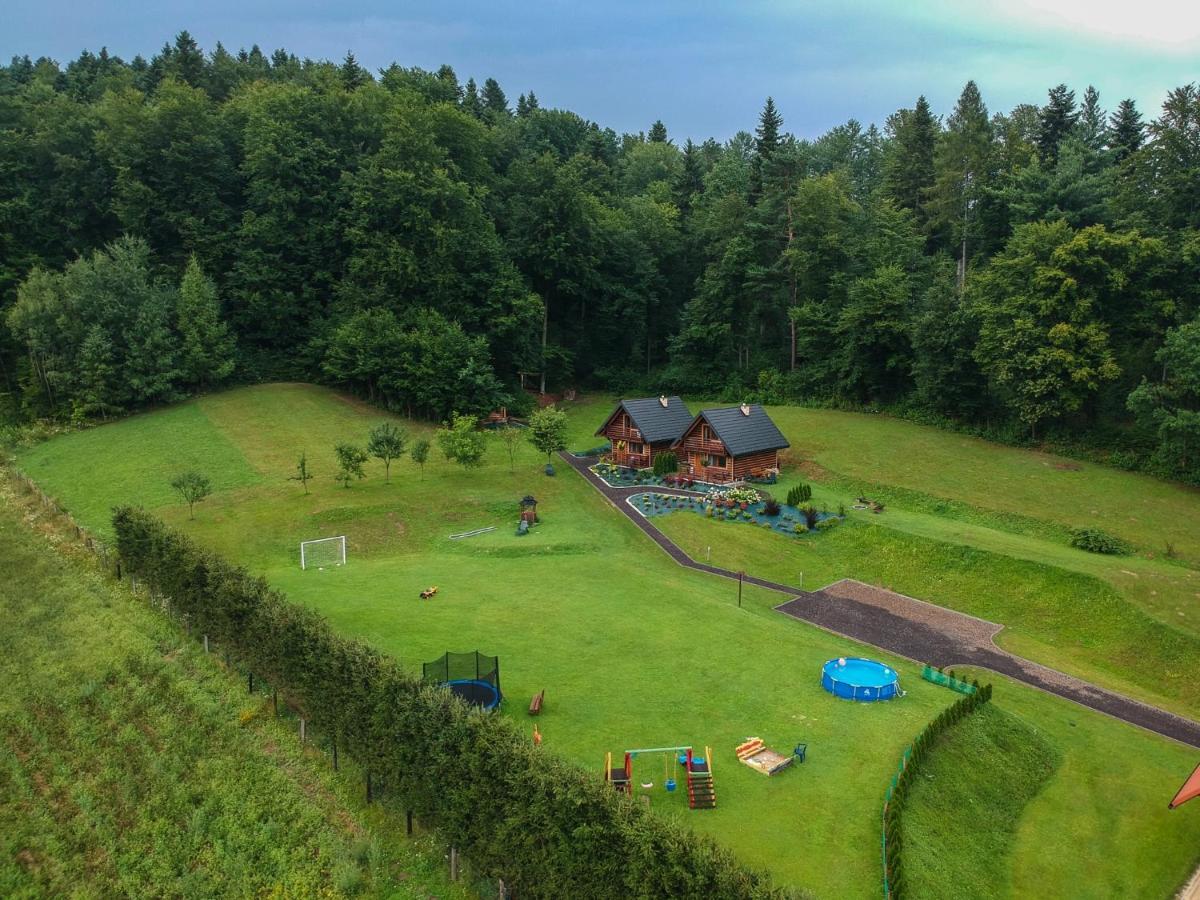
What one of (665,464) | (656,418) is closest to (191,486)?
(665,464)

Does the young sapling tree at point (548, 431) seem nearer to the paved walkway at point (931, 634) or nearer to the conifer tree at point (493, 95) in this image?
the paved walkway at point (931, 634)

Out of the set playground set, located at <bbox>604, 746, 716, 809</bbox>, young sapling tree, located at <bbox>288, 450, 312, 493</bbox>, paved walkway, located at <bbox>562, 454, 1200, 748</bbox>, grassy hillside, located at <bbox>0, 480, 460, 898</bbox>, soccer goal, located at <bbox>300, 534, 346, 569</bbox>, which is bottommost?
paved walkway, located at <bbox>562, 454, 1200, 748</bbox>

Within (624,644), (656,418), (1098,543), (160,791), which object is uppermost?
(656,418)

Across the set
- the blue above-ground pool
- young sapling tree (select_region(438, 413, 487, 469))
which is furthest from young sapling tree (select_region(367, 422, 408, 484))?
the blue above-ground pool

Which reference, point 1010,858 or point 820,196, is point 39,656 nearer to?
point 1010,858

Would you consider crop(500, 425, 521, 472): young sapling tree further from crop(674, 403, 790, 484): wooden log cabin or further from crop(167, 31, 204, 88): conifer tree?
crop(167, 31, 204, 88): conifer tree

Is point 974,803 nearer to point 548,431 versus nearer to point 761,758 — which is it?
point 761,758
